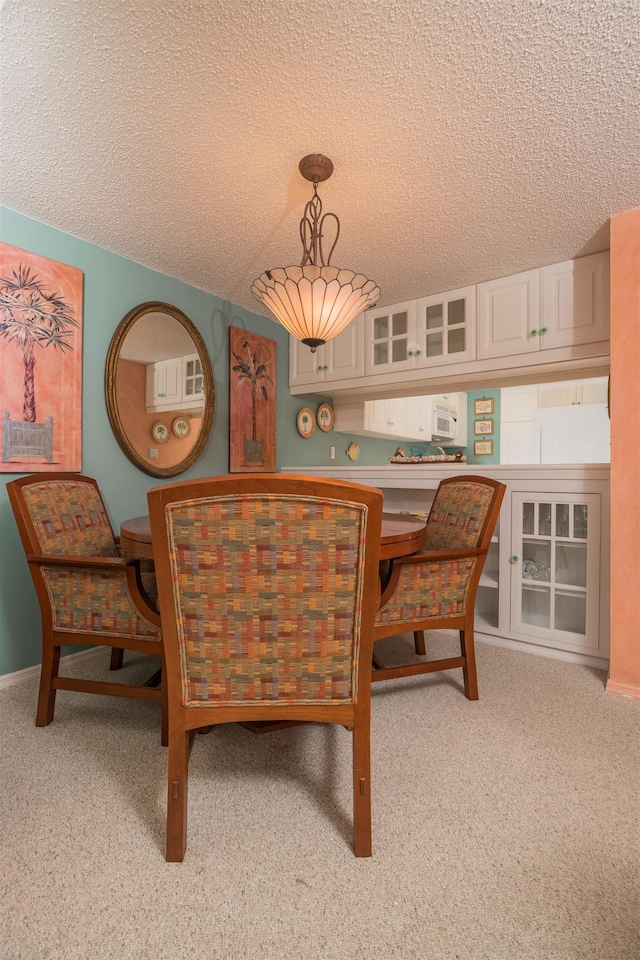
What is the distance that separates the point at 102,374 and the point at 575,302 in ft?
8.56

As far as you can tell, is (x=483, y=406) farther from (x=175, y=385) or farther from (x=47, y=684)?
(x=47, y=684)

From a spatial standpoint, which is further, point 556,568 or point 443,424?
point 443,424

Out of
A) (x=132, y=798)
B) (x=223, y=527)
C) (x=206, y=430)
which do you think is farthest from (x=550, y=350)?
(x=132, y=798)

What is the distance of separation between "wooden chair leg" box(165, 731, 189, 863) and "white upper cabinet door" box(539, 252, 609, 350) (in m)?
2.60

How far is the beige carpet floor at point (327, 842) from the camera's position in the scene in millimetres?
949

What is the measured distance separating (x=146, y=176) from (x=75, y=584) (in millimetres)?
1654

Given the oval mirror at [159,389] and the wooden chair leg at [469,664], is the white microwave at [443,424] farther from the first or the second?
the wooden chair leg at [469,664]

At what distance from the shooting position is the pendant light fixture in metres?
1.84

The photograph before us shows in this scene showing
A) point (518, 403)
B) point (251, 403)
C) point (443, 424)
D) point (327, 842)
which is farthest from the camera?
point (443, 424)

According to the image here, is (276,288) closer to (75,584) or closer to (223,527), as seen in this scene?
(223,527)

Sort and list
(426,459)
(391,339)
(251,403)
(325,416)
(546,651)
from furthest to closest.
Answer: (325,416)
(426,459)
(251,403)
(391,339)
(546,651)

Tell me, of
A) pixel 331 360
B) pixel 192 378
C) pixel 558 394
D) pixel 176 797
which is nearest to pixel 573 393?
pixel 558 394

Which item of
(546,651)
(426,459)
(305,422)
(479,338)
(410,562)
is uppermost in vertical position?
(479,338)

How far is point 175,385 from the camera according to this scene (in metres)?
2.89
